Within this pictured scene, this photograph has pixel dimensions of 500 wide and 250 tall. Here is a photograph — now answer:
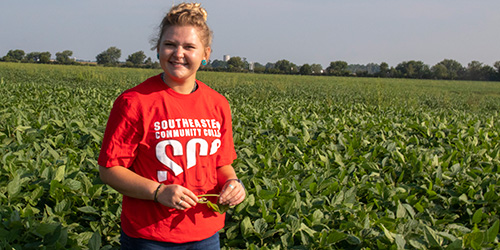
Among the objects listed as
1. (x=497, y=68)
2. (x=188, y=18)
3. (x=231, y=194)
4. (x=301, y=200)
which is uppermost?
(x=497, y=68)

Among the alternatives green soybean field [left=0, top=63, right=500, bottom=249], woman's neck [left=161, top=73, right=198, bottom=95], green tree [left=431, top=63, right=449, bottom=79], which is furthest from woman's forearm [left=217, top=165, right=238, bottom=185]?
green tree [left=431, top=63, right=449, bottom=79]

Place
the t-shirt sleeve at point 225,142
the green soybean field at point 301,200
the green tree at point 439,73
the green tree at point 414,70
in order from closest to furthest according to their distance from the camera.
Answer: the t-shirt sleeve at point 225,142
the green soybean field at point 301,200
the green tree at point 414,70
the green tree at point 439,73

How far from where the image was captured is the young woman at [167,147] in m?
1.52

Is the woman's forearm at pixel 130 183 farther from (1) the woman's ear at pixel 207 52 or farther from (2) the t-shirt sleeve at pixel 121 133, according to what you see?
(1) the woman's ear at pixel 207 52

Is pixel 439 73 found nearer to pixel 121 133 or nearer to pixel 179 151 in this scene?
pixel 179 151

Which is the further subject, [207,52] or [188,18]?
[207,52]

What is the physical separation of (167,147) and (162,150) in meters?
0.02

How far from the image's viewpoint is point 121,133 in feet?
4.96

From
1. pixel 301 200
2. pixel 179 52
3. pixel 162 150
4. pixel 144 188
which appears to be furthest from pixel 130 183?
pixel 301 200

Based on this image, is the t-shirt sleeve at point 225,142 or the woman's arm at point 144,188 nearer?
the woman's arm at point 144,188

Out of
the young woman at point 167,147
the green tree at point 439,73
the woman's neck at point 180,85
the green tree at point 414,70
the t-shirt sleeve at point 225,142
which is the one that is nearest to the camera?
the young woman at point 167,147

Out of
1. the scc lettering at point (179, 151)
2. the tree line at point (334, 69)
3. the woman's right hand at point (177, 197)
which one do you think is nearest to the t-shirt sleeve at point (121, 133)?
the scc lettering at point (179, 151)

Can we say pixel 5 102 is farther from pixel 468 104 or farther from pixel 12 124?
pixel 468 104

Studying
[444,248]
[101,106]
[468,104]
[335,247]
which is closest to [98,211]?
[335,247]
